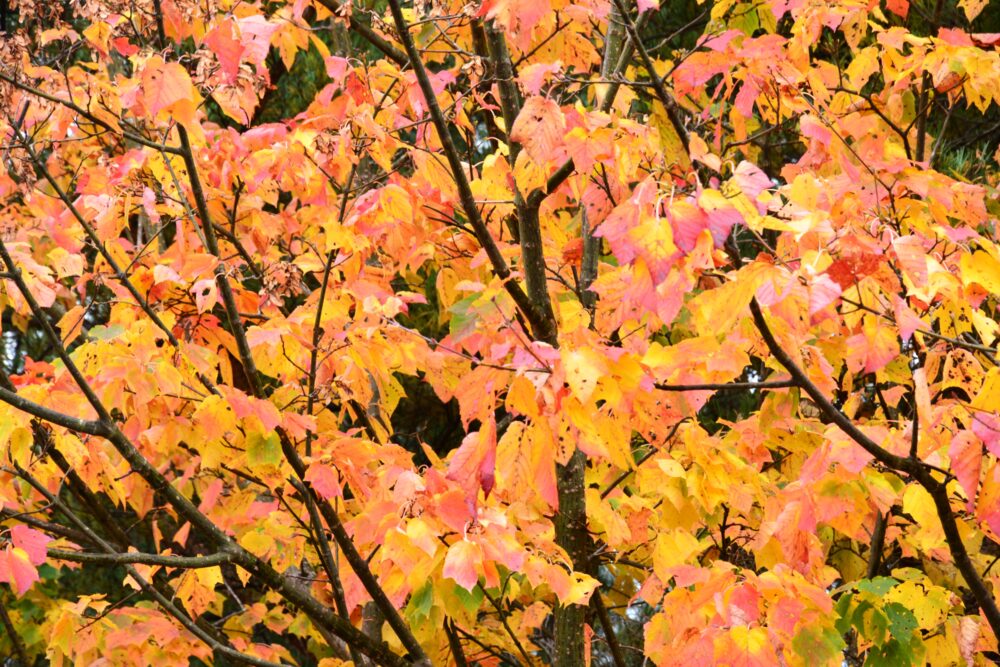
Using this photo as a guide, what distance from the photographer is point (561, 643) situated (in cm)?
273

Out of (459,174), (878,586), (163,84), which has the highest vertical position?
(163,84)

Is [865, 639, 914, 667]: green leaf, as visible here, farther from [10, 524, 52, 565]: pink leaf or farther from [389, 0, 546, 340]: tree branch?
[10, 524, 52, 565]: pink leaf

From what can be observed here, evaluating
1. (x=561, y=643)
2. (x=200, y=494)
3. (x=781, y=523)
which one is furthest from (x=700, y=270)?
(x=200, y=494)

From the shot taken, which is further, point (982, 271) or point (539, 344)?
point (982, 271)

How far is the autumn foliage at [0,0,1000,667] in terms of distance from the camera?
1914mm

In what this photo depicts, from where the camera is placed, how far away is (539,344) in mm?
1836

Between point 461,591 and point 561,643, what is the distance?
56 cm

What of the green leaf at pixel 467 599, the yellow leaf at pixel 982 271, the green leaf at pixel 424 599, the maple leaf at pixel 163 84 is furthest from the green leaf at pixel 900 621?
the maple leaf at pixel 163 84

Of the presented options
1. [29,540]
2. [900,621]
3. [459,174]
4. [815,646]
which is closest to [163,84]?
[459,174]

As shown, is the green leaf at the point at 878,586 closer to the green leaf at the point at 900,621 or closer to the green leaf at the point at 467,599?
the green leaf at the point at 900,621

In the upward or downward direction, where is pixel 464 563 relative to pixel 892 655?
upward

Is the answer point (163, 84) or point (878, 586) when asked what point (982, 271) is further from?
point (163, 84)

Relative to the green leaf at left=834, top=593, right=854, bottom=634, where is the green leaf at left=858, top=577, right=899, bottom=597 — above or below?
above

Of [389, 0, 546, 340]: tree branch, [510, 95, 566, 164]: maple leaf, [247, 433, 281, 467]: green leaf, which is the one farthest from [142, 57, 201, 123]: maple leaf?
[247, 433, 281, 467]: green leaf
